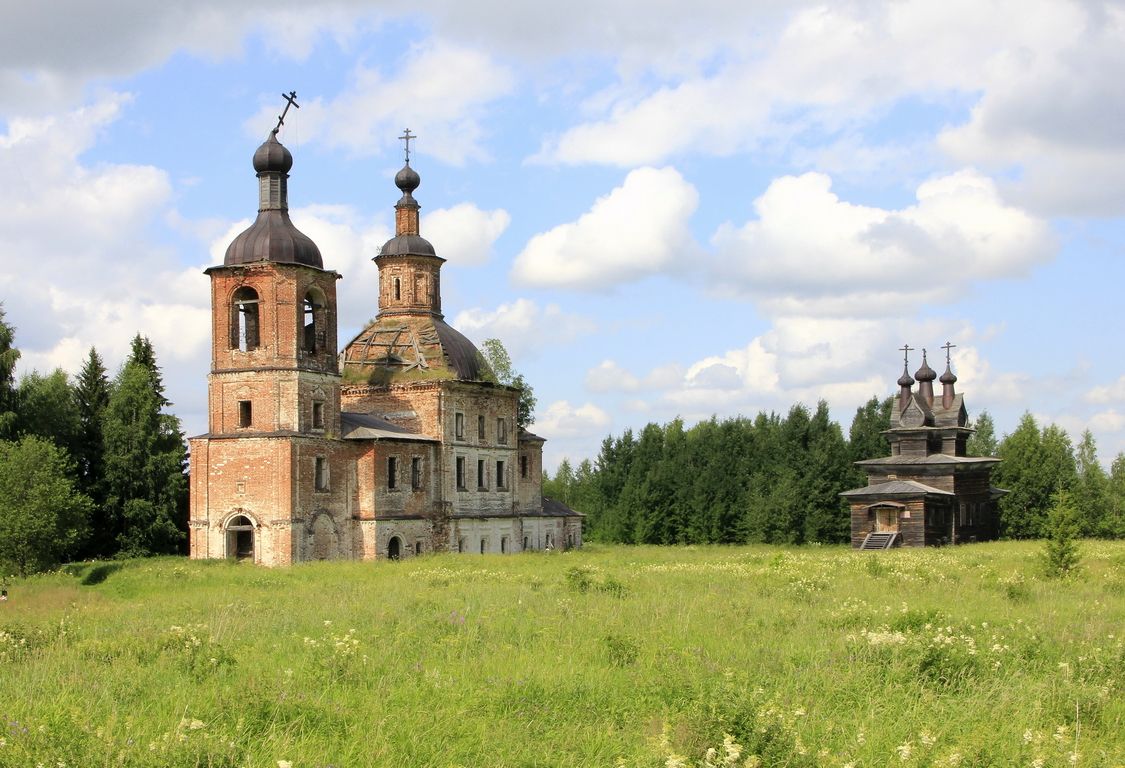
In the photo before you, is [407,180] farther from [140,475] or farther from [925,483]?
[925,483]

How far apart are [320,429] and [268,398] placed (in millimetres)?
1913

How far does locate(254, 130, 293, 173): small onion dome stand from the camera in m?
35.2

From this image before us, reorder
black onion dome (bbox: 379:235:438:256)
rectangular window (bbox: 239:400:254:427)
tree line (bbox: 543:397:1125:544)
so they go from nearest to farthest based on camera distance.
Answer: rectangular window (bbox: 239:400:254:427) → black onion dome (bbox: 379:235:438:256) → tree line (bbox: 543:397:1125:544)

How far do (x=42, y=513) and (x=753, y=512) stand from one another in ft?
109

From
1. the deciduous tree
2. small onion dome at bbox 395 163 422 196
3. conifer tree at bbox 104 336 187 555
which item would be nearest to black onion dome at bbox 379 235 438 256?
small onion dome at bbox 395 163 422 196

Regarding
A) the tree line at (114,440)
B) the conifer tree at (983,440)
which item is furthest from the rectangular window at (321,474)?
the conifer tree at (983,440)

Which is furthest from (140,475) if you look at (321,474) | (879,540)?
(879,540)

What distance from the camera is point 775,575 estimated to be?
74.4 feet

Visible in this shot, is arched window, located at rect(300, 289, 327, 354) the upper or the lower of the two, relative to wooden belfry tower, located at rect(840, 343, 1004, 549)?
upper

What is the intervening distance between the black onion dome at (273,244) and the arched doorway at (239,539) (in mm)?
7777

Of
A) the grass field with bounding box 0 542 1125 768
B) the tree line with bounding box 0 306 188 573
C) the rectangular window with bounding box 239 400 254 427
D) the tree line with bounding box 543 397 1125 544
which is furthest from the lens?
the tree line with bounding box 543 397 1125 544

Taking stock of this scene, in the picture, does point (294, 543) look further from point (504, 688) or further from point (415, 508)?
point (504, 688)

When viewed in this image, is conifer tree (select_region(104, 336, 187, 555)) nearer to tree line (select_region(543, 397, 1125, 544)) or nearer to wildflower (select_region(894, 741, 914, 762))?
tree line (select_region(543, 397, 1125, 544))

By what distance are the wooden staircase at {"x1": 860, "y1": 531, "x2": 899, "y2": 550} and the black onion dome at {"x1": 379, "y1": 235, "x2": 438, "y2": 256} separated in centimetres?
2052
